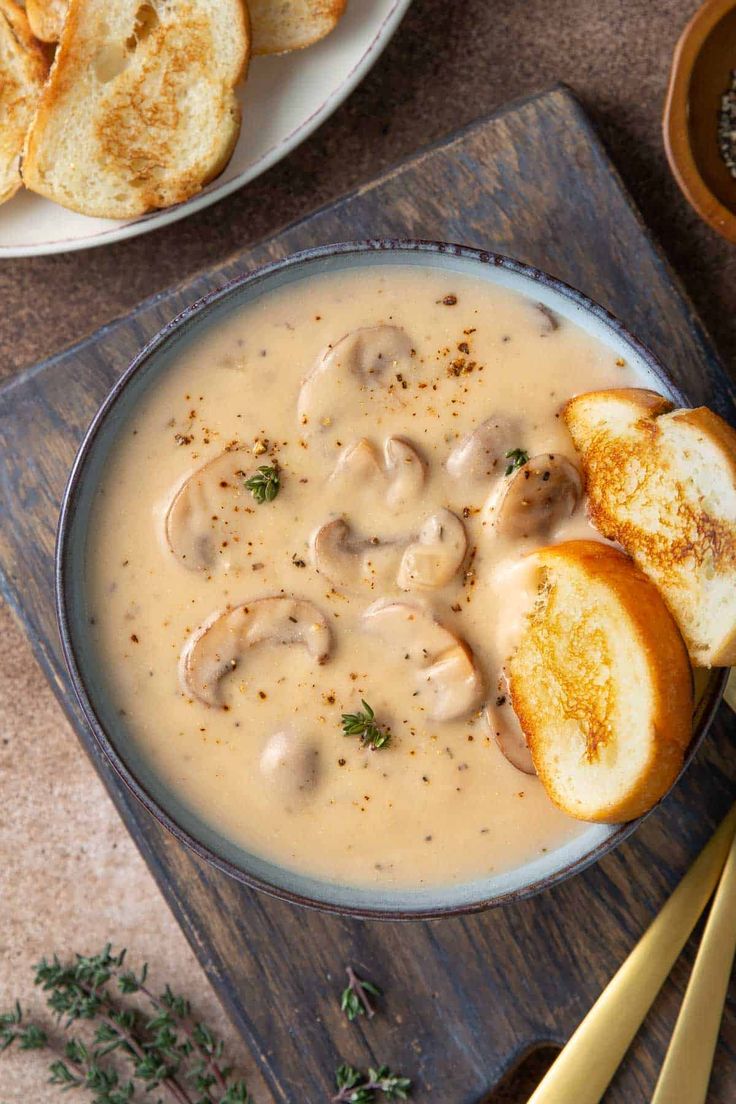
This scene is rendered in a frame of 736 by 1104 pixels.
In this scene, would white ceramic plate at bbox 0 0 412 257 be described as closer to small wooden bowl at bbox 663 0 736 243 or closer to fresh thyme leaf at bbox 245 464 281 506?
small wooden bowl at bbox 663 0 736 243

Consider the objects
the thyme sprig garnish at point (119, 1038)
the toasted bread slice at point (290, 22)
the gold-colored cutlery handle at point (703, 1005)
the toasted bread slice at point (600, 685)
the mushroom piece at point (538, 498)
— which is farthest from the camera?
the thyme sprig garnish at point (119, 1038)

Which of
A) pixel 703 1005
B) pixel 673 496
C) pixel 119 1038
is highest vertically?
pixel 673 496

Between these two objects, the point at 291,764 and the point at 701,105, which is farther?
the point at 701,105

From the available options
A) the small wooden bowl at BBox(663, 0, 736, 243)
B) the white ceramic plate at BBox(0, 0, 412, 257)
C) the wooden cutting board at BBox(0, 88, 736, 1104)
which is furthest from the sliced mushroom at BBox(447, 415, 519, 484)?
the white ceramic plate at BBox(0, 0, 412, 257)

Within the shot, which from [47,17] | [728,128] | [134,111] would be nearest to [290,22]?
[134,111]

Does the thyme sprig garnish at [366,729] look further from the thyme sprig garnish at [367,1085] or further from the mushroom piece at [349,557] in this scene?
the thyme sprig garnish at [367,1085]

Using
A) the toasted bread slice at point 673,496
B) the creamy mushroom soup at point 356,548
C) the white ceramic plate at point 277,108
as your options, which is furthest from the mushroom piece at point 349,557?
the white ceramic plate at point 277,108

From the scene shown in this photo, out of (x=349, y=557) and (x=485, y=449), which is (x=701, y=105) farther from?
(x=349, y=557)
